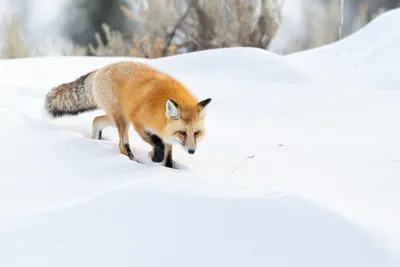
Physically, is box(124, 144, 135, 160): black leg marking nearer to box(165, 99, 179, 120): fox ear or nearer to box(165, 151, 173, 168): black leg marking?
box(165, 151, 173, 168): black leg marking

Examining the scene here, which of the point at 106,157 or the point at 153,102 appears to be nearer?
the point at 106,157

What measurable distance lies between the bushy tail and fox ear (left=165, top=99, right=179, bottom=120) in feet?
3.09

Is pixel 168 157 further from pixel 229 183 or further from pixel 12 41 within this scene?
pixel 12 41

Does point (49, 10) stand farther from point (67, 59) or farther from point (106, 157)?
point (106, 157)

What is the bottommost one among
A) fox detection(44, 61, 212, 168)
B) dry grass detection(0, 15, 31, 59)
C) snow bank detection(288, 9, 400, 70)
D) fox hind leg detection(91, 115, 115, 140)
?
dry grass detection(0, 15, 31, 59)

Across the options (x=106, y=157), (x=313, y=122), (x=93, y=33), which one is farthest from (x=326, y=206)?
(x=93, y=33)

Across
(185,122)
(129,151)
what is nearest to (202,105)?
(185,122)

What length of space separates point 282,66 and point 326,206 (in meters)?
3.77

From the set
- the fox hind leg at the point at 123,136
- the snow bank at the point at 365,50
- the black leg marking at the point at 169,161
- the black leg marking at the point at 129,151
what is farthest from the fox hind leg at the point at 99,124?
the snow bank at the point at 365,50

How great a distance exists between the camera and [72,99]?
176 inches

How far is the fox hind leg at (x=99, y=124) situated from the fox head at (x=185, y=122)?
0.66 meters

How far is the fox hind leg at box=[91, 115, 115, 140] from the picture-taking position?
4188mm

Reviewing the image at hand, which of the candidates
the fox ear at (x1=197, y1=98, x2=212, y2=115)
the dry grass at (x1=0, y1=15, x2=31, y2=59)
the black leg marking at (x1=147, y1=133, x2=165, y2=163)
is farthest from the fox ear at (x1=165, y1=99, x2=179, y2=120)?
the dry grass at (x1=0, y1=15, x2=31, y2=59)

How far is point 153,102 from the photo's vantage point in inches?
149
